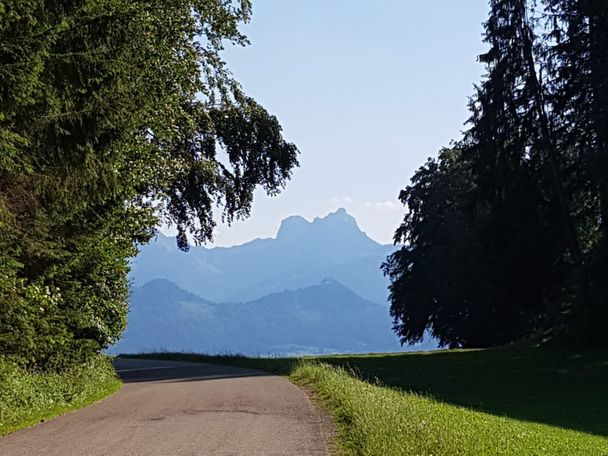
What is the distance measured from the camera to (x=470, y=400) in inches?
862

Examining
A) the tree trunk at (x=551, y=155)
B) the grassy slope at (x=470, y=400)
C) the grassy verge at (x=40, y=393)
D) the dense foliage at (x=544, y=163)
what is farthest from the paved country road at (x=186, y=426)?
the tree trunk at (x=551, y=155)

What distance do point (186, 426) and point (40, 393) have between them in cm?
462

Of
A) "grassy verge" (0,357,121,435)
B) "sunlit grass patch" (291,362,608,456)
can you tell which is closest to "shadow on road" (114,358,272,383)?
"grassy verge" (0,357,121,435)

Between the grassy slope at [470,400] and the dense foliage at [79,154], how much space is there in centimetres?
677

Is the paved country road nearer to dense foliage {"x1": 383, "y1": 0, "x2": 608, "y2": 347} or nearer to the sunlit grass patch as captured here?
the sunlit grass patch

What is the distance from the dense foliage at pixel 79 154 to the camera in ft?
41.3

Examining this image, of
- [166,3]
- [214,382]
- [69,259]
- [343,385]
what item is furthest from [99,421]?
[166,3]

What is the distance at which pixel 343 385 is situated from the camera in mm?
18219

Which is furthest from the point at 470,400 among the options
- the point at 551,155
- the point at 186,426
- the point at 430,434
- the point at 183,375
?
the point at 551,155

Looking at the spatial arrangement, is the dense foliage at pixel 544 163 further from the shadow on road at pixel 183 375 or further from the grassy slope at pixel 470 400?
the shadow on road at pixel 183 375

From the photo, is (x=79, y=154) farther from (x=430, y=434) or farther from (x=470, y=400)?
(x=470, y=400)

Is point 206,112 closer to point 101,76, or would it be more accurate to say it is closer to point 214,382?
point 214,382

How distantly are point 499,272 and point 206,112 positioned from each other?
682 inches

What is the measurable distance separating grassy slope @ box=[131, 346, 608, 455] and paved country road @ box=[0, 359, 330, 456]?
0.90 metres
